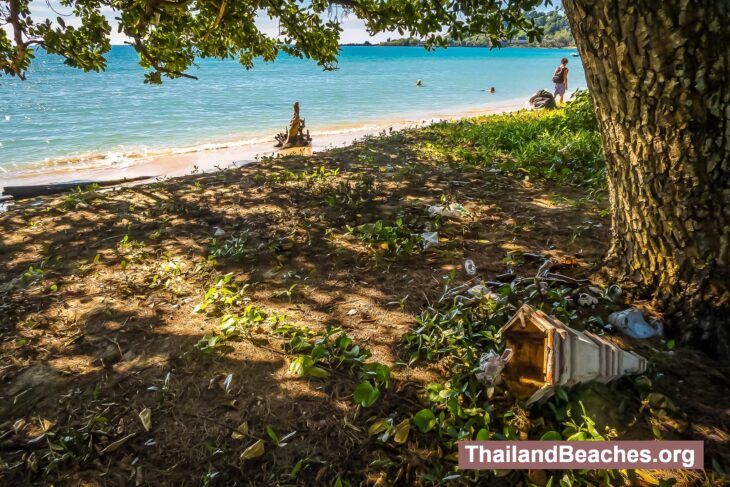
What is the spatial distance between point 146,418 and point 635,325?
277 centimetres

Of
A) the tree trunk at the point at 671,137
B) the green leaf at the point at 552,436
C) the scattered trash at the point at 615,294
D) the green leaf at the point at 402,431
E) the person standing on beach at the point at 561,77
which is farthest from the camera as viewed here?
the person standing on beach at the point at 561,77

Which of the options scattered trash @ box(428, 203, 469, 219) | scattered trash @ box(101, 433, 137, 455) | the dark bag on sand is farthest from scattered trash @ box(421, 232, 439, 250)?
the dark bag on sand

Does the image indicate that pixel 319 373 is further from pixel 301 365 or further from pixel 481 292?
pixel 481 292

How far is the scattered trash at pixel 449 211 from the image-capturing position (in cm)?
432

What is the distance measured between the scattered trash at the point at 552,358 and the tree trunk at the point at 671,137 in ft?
2.11

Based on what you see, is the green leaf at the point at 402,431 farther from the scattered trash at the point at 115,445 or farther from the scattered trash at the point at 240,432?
the scattered trash at the point at 115,445

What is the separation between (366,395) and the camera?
2.12m

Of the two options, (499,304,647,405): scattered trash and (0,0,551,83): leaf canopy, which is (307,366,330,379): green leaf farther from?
(0,0,551,83): leaf canopy

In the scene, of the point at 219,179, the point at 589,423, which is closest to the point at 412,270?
the point at 589,423

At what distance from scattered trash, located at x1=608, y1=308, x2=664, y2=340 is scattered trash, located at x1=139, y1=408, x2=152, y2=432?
267 cm

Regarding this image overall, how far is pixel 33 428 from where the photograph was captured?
212 cm

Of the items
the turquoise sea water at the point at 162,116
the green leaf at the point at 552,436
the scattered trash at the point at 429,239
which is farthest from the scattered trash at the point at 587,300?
the turquoise sea water at the point at 162,116

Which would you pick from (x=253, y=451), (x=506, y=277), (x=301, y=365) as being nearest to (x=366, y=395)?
Answer: (x=301, y=365)

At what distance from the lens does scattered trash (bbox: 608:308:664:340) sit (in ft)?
7.86
